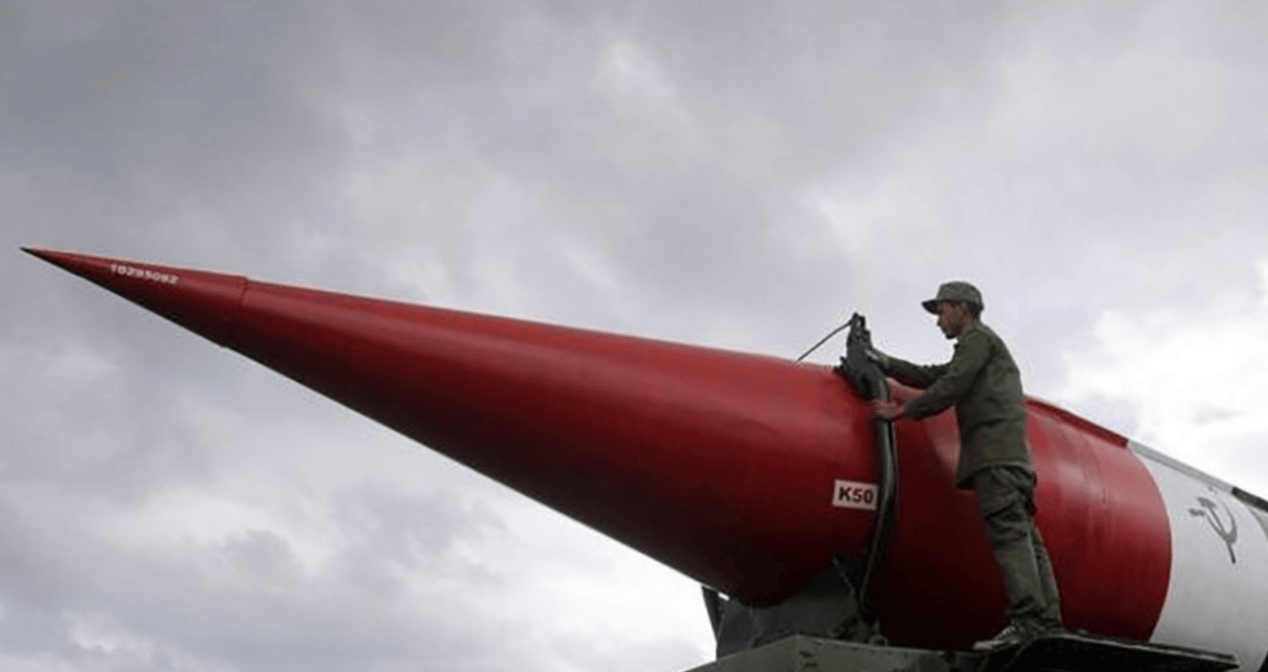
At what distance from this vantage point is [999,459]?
15.8 ft

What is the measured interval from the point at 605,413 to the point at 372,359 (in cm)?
76

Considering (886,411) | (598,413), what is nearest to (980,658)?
(886,411)

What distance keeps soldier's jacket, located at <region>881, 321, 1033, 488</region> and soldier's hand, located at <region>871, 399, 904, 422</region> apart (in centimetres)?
4

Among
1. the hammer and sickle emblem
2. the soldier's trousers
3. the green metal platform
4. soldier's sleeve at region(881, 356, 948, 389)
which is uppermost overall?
soldier's sleeve at region(881, 356, 948, 389)

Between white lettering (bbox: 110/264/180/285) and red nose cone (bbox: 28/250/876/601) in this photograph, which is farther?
red nose cone (bbox: 28/250/876/601)

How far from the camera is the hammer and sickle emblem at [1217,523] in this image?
5764mm

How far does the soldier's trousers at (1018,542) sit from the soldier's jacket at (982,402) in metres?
0.06

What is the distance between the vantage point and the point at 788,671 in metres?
4.31

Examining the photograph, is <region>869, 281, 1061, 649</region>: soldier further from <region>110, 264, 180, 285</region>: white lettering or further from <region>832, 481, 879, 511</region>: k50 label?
<region>110, 264, 180, 285</region>: white lettering

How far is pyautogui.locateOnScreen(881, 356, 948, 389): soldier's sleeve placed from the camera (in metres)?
5.20

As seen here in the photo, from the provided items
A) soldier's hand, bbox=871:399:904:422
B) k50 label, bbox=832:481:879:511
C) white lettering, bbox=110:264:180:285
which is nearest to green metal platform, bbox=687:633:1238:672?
k50 label, bbox=832:481:879:511

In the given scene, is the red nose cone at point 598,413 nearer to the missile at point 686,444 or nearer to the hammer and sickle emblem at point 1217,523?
the missile at point 686,444

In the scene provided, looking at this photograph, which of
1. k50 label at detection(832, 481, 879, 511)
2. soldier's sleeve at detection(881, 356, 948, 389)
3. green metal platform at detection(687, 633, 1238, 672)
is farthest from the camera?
soldier's sleeve at detection(881, 356, 948, 389)

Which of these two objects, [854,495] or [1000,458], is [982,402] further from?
[854,495]
